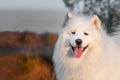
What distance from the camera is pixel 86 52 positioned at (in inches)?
150

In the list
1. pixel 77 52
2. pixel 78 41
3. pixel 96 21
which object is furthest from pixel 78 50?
pixel 96 21

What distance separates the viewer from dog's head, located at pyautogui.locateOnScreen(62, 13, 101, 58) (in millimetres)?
3682

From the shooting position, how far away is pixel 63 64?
399 cm

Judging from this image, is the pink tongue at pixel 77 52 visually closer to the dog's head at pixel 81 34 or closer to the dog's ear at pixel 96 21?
the dog's head at pixel 81 34

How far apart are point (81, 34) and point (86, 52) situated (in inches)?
8.7

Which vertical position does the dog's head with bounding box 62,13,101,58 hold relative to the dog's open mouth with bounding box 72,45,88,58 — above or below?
above

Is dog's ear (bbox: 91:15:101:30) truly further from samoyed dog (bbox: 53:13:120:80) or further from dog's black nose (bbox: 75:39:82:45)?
dog's black nose (bbox: 75:39:82:45)

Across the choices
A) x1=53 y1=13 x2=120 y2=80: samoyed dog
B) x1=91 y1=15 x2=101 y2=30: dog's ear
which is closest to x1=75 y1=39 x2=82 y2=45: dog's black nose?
x1=53 y1=13 x2=120 y2=80: samoyed dog

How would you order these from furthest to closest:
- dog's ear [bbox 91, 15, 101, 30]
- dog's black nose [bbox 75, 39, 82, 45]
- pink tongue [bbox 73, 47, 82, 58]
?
dog's ear [bbox 91, 15, 101, 30], pink tongue [bbox 73, 47, 82, 58], dog's black nose [bbox 75, 39, 82, 45]

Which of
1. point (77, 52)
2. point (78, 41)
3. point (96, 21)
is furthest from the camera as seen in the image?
point (96, 21)

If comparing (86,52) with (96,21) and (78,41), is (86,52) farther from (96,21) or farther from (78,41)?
(96,21)

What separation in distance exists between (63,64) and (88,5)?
2606mm

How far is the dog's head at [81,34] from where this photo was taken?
3.68m

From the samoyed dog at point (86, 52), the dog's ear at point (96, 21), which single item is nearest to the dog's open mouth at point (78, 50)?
the samoyed dog at point (86, 52)
